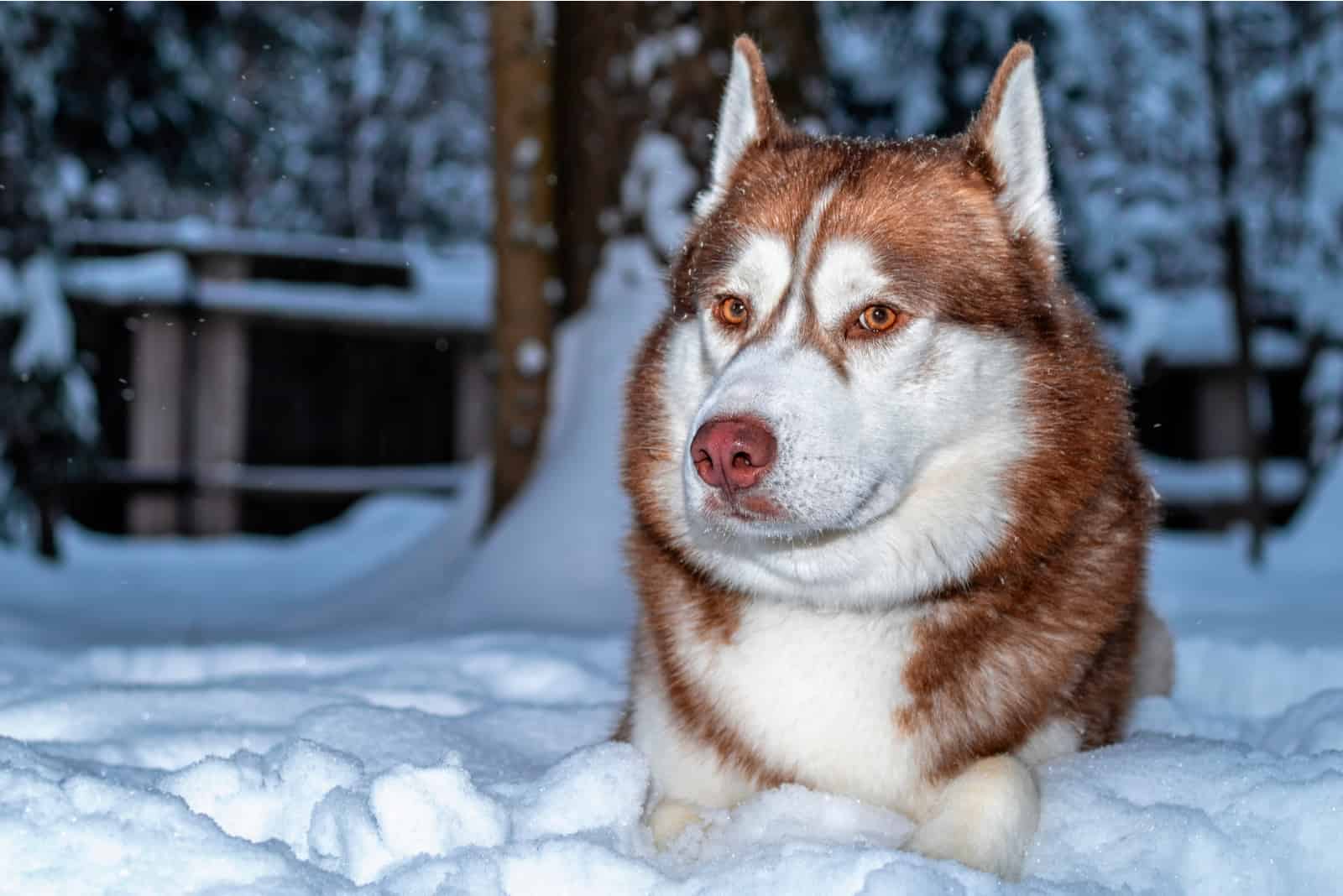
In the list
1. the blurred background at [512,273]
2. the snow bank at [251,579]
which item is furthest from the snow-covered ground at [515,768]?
the blurred background at [512,273]

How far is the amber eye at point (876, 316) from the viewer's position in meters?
2.76

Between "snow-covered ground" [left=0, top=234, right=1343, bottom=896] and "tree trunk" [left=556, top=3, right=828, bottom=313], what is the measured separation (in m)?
0.90

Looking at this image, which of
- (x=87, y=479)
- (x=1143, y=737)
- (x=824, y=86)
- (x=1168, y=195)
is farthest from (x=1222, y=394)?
(x=1143, y=737)

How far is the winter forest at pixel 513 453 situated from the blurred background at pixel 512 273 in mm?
36

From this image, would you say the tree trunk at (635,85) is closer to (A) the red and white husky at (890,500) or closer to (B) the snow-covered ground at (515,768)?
(B) the snow-covered ground at (515,768)

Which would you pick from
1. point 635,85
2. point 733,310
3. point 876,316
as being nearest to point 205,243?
point 635,85

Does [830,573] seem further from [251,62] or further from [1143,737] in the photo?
[251,62]

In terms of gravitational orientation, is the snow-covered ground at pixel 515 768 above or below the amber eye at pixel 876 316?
below

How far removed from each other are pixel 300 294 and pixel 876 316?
1289 centimetres

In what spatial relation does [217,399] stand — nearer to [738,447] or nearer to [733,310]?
[733,310]

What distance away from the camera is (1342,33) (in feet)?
38.2

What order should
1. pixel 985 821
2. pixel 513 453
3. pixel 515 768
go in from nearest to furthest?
pixel 985 821 < pixel 515 768 < pixel 513 453

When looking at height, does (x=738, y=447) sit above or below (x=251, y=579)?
above

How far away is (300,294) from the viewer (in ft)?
48.4
